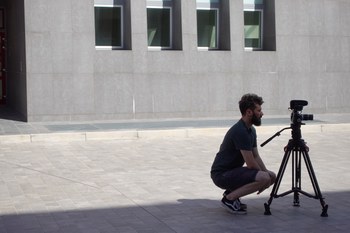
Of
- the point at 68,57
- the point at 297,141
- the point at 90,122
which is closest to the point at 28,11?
the point at 68,57

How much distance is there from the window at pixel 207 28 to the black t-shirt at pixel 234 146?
13.2 m

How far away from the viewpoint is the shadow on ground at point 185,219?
6.89 m

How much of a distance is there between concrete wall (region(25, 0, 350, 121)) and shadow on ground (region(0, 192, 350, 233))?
35.6ft

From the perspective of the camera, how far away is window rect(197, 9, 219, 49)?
20.6 m

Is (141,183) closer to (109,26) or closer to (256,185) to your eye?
(256,185)

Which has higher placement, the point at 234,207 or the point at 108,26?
the point at 108,26

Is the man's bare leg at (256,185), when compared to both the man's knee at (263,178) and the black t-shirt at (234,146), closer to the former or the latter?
the man's knee at (263,178)

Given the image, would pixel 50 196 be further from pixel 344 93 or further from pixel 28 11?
pixel 344 93

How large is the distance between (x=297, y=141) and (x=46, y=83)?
11835mm

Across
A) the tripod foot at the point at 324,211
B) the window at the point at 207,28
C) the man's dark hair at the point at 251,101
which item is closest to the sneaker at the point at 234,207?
the tripod foot at the point at 324,211

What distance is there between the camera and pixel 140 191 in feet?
29.8

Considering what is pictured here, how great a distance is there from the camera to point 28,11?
708 inches

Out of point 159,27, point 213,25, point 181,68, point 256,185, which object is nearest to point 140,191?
point 256,185

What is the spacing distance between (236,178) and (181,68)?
12.4 m
